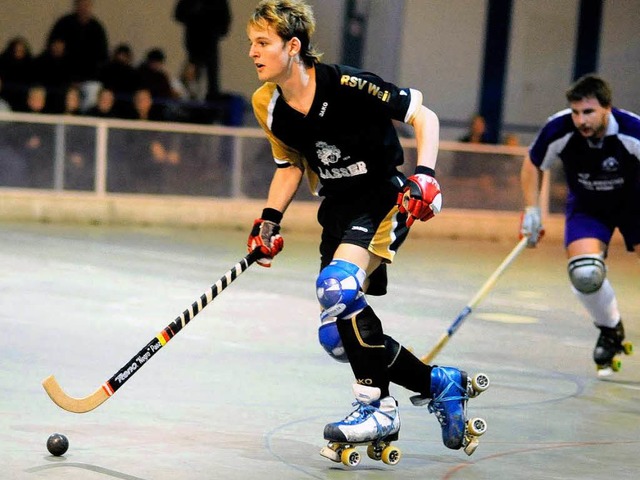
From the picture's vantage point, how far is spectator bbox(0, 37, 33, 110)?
11750 mm

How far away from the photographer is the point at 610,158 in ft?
19.1

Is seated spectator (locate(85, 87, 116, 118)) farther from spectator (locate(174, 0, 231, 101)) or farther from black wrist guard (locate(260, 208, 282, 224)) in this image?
black wrist guard (locate(260, 208, 282, 224))

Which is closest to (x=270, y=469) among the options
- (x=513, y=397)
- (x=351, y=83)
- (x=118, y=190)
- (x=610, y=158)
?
(x=351, y=83)

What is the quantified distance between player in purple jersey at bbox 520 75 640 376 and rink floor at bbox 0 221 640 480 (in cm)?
32

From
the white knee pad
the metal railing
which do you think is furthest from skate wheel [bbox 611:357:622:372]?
the metal railing

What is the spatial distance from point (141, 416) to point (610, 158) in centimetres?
242

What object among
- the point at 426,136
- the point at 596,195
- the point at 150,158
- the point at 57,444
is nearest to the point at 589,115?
the point at 596,195

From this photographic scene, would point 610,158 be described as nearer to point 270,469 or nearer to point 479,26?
point 270,469

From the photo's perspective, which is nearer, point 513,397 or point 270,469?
point 270,469

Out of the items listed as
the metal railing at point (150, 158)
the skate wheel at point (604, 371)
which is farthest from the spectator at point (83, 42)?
the skate wheel at point (604, 371)

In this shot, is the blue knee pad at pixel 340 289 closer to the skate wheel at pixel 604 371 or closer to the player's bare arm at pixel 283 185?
the player's bare arm at pixel 283 185

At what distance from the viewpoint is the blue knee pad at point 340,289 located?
398cm

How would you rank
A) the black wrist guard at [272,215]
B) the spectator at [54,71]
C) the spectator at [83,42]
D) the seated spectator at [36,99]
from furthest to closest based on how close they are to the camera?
the spectator at [83,42] < the spectator at [54,71] < the seated spectator at [36,99] < the black wrist guard at [272,215]

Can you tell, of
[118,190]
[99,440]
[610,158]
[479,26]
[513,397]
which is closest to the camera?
[99,440]
